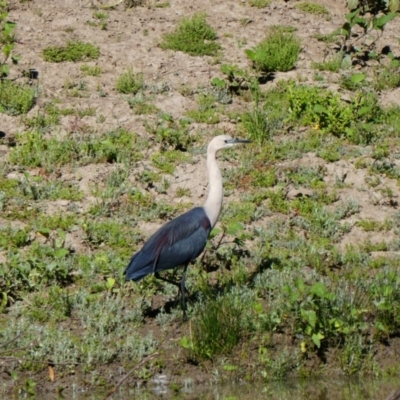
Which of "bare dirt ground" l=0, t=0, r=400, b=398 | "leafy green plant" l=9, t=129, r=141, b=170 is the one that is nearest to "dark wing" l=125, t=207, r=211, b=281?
"bare dirt ground" l=0, t=0, r=400, b=398

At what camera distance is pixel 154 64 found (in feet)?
46.7

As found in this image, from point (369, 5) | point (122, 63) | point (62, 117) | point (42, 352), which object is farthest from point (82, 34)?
point (42, 352)

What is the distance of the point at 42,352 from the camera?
348 inches

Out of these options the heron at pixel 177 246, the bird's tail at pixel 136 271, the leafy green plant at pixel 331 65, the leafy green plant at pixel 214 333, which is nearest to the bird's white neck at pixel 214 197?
the heron at pixel 177 246

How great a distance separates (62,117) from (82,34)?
203 cm

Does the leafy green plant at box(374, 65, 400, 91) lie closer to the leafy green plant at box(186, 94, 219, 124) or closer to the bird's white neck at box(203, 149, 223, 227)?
the leafy green plant at box(186, 94, 219, 124)

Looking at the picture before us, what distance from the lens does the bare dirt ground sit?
473 inches

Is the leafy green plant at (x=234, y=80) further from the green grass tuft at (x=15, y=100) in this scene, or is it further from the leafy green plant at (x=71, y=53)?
the green grass tuft at (x=15, y=100)

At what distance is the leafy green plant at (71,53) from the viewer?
14.1 metres

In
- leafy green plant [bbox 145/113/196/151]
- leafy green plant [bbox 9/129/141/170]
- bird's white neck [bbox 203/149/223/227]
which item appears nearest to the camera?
bird's white neck [bbox 203/149/223/227]

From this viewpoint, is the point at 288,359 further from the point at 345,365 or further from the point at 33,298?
the point at 33,298

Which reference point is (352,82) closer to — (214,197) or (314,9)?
(314,9)

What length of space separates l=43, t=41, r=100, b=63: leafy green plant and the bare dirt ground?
103 millimetres

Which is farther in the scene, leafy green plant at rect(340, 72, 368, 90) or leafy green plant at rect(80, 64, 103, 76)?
leafy green plant at rect(80, 64, 103, 76)
